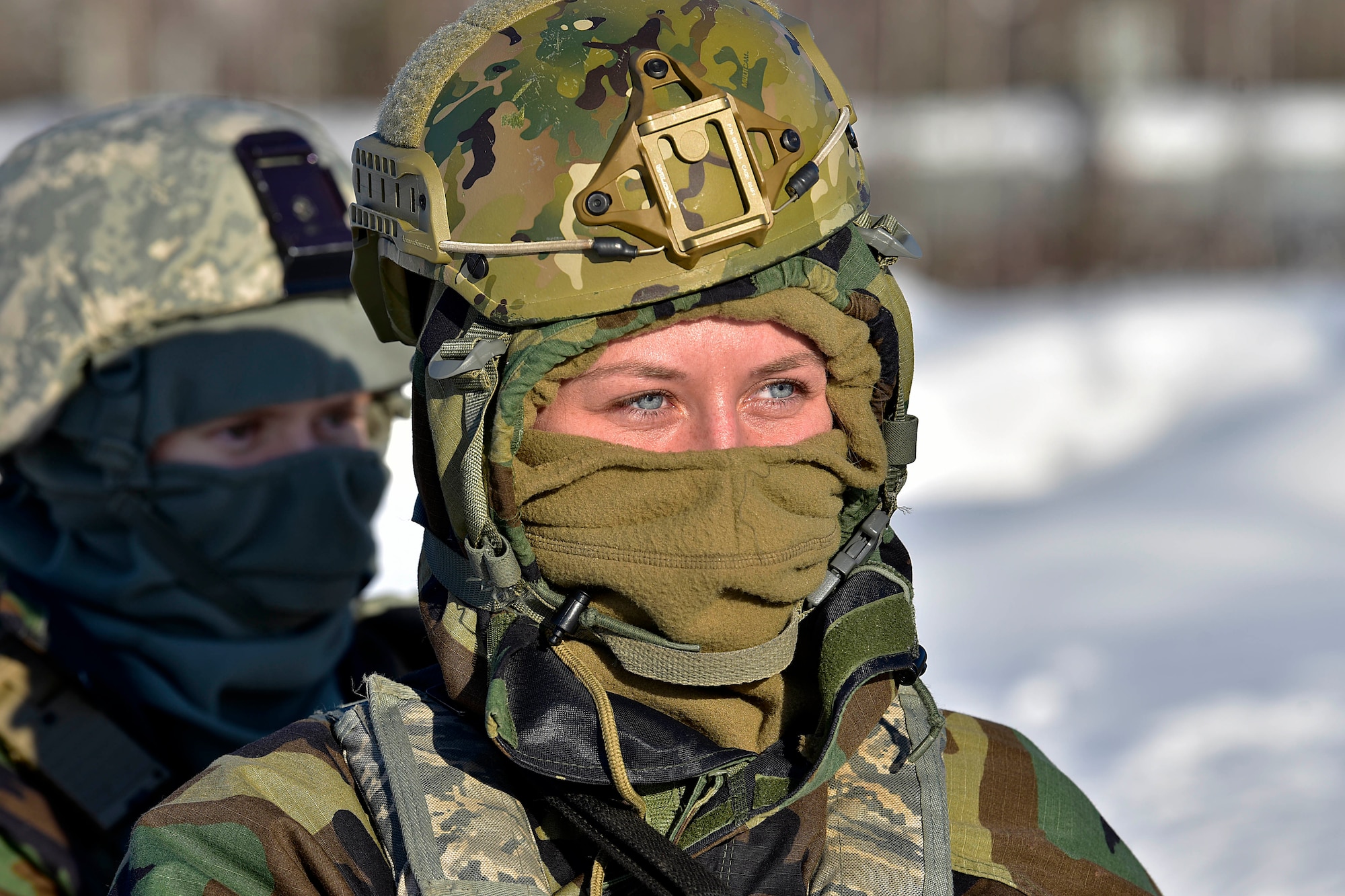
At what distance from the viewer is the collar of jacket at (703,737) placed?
5.90 feet

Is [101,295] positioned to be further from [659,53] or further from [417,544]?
[417,544]

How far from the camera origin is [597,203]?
1.84 meters

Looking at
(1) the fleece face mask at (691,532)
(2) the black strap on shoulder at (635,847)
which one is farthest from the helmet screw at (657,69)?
(2) the black strap on shoulder at (635,847)

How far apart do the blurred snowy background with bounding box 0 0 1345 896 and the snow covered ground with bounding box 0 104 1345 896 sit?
0.07 ft

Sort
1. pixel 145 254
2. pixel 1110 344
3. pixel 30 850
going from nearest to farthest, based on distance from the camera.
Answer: pixel 30 850 < pixel 145 254 < pixel 1110 344

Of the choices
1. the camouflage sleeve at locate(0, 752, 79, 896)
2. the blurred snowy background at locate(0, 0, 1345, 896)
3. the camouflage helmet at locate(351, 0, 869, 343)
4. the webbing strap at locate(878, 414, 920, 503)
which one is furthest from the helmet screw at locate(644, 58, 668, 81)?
the blurred snowy background at locate(0, 0, 1345, 896)

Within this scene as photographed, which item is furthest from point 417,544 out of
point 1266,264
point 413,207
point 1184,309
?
point 1266,264

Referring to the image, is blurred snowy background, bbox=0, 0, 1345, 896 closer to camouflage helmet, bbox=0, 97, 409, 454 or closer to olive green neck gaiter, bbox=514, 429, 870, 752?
olive green neck gaiter, bbox=514, 429, 870, 752

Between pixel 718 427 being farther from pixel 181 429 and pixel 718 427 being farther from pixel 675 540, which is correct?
pixel 181 429

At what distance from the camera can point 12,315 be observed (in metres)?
3.16

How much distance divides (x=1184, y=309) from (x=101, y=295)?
956cm

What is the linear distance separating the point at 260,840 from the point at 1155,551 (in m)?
6.23

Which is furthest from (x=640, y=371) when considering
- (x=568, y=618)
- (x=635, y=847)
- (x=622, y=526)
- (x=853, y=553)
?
(x=635, y=847)

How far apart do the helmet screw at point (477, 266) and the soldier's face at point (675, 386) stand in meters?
0.18
